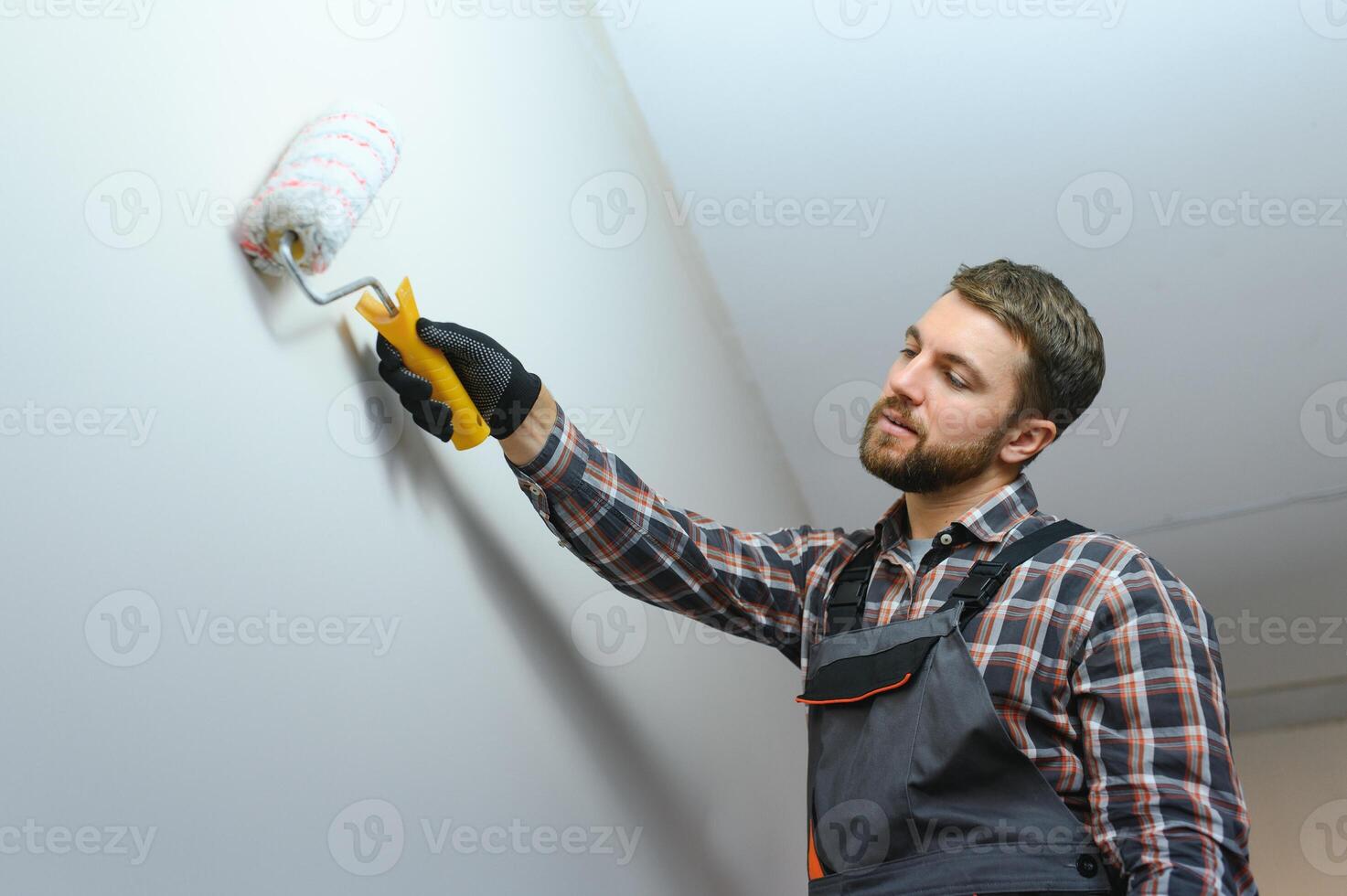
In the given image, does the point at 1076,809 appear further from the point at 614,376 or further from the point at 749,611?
the point at 614,376

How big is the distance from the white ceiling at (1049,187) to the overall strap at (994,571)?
0.93m

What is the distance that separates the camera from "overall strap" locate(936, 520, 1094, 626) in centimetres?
121

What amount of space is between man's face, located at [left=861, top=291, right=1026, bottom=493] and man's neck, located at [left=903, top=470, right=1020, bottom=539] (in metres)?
0.02

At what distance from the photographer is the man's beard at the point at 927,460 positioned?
1327 mm

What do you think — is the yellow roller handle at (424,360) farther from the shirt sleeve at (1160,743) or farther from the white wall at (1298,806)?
the white wall at (1298,806)

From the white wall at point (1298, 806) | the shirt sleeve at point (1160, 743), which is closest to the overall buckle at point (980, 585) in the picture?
the shirt sleeve at point (1160, 743)

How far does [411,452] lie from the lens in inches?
44.8

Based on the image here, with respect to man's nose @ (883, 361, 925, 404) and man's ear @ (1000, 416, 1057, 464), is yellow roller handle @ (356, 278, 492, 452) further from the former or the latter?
man's ear @ (1000, 416, 1057, 464)

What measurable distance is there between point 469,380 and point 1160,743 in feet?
2.36

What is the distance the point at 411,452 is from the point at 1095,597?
67cm

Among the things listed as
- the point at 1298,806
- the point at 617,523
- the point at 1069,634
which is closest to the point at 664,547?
the point at 617,523

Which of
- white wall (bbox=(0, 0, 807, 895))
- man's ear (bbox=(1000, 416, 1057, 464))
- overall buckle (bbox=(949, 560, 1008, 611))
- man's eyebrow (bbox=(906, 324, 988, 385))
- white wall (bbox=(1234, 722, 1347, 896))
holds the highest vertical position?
white wall (bbox=(1234, 722, 1347, 896))

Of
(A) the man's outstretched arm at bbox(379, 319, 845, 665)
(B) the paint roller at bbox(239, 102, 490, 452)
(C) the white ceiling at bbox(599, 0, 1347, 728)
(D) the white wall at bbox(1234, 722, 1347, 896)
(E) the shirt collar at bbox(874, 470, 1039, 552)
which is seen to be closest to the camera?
(B) the paint roller at bbox(239, 102, 490, 452)

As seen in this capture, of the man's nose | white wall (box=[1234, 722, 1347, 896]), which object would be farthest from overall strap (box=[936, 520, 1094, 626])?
white wall (box=[1234, 722, 1347, 896])
